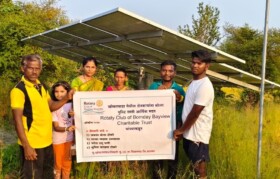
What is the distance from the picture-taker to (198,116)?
4238 mm

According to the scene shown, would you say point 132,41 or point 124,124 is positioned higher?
point 132,41

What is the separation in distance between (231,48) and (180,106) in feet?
67.1

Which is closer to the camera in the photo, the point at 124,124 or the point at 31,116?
the point at 31,116

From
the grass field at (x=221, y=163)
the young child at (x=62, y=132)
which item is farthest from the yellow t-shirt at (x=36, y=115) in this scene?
the grass field at (x=221, y=163)

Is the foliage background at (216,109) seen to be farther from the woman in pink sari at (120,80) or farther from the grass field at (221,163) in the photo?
the woman in pink sari at (120,80)

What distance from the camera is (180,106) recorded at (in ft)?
16.2

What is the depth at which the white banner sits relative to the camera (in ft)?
15.5

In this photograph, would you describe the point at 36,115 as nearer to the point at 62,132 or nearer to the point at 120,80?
the point at 62,132

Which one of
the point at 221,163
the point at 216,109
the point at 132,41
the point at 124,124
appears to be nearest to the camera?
the point at 124,124

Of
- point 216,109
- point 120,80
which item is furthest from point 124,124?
point 216,109

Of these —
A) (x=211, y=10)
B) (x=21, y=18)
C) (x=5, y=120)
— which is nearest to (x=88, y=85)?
(x=5, y=120)

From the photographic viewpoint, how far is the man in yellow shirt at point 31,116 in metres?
4.03

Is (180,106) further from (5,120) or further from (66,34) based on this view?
(5,120)

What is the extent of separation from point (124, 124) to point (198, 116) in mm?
1039
